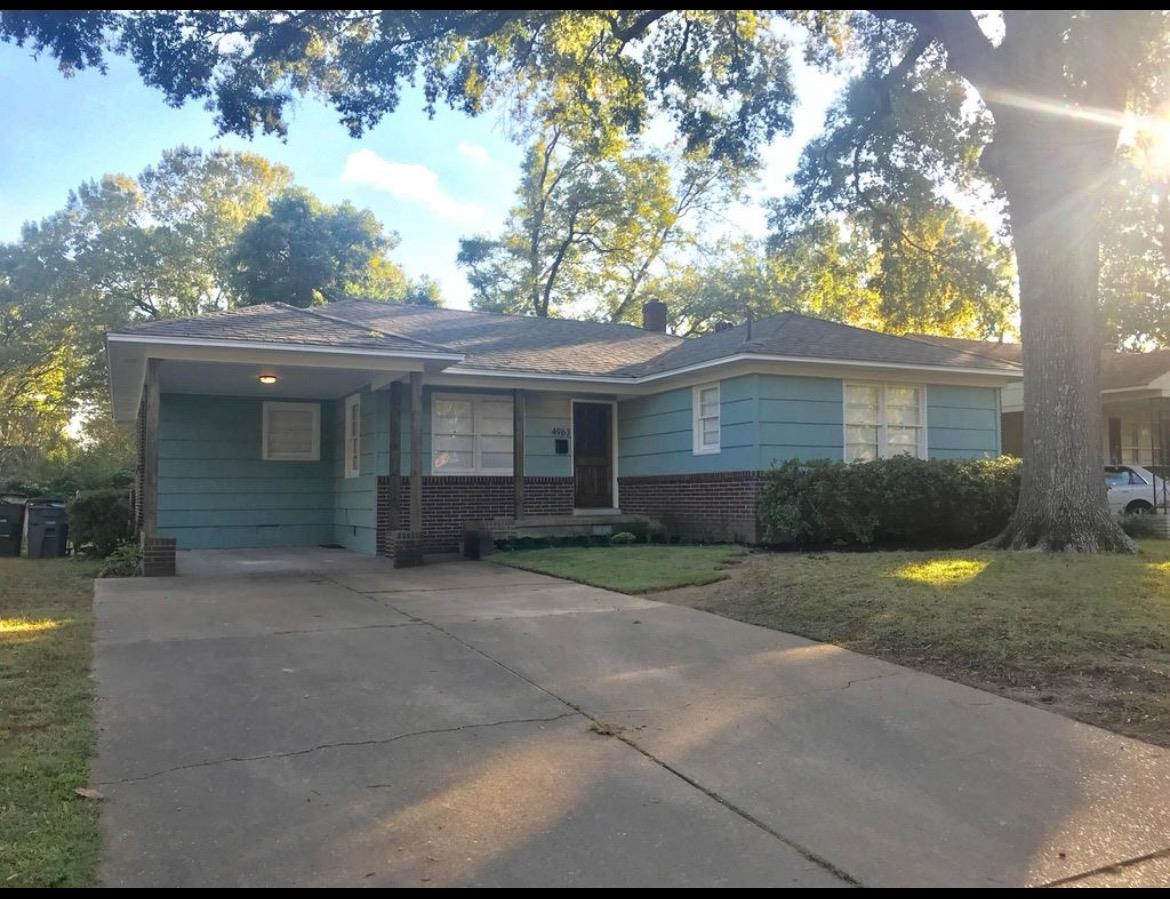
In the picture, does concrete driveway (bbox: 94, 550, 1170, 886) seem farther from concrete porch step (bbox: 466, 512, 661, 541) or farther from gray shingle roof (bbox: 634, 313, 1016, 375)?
gray shingle roof (bbox: 634, 313, 1016, 375)

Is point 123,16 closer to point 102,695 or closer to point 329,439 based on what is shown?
point 329,439

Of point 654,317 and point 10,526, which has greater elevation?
point 654,317

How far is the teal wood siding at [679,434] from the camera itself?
45.5ft

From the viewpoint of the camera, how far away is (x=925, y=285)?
20.0m

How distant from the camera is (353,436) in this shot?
15.5 meters

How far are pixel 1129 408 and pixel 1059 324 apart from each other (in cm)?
1340

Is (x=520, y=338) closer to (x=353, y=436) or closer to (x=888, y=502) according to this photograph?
(x=353, y=436)

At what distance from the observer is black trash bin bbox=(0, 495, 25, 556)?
1484 cm

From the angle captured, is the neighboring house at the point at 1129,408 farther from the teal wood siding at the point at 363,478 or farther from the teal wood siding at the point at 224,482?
the teal wood siding at the point at 224,482

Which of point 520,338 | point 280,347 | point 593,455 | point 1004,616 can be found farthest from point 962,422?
point 280,347

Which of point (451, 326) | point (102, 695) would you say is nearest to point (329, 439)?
point (451, 326)

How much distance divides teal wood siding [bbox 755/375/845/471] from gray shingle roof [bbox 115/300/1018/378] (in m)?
0.54

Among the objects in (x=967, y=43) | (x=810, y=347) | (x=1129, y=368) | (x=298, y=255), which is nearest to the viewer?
(x=967, y=43)

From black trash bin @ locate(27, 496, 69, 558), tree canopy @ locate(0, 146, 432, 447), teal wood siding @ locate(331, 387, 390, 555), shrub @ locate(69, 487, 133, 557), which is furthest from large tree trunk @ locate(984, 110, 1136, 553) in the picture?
tree canopy @ locate(0, 146, 432, 447)
